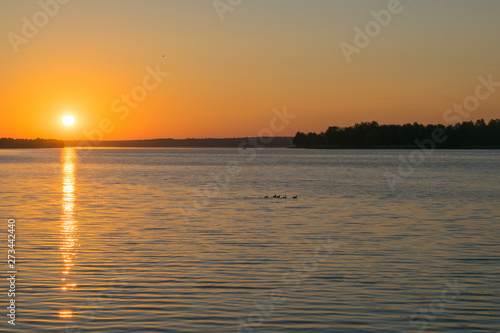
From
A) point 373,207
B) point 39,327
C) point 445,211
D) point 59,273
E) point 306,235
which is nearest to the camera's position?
point 39,327

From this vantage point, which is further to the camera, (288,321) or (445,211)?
(445,211)

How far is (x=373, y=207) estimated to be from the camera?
41969 mm

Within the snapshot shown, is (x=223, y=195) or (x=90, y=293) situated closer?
(x=90, y=293)

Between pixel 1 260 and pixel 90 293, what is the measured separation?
594cm

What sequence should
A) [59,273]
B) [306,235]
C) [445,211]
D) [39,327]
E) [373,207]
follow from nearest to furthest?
[39,327] → [59,273] → [306,235] → [445,211] → [373,207]

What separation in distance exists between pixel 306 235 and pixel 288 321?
13862mm

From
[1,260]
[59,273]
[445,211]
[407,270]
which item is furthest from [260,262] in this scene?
[445,211]

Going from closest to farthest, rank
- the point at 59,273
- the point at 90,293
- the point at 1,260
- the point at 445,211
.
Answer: the point at 90,293
the point at 59,273
the point at 1,260
the point at 445,211

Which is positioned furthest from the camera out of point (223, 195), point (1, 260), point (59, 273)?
point (223, 195)

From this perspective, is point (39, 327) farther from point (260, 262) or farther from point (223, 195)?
point (223, 195)

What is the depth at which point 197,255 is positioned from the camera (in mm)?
22344

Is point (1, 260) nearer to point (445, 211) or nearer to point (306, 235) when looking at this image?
point (306, 235)

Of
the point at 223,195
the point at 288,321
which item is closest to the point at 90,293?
the point at 288,321

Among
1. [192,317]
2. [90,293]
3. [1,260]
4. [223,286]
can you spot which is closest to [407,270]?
[223,286]
